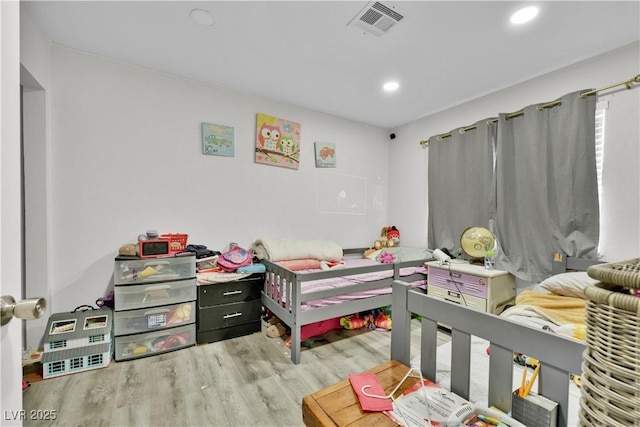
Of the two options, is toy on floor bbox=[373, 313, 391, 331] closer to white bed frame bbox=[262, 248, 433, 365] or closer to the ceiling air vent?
white bed frame bbox=[262, 248, 433, 365]

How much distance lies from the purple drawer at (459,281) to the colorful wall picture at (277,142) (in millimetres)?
1960

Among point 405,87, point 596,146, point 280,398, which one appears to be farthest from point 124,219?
point 596,146

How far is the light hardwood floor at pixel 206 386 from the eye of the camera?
146cm

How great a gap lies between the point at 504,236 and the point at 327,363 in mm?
2015

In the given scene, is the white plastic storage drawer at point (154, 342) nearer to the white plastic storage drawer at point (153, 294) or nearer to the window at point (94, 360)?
the window at point (94, 360)

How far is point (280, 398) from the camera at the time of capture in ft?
5.33

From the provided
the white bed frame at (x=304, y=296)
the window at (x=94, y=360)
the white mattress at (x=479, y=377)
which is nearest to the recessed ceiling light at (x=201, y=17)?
the white bed frame at (x=304, y=296)

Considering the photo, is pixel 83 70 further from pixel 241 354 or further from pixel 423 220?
pixel 423 220

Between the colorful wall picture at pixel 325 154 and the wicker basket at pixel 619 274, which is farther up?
the colorful wall picture at pixel 325 154

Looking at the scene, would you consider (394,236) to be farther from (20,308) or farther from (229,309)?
(20,308)

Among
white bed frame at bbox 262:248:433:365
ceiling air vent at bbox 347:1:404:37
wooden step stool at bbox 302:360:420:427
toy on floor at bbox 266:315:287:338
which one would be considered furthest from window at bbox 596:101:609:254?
toy on floor at bbox 266:315:287:338

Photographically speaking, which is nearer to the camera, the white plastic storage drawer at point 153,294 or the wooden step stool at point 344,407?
the wooden step stool at point 344,407

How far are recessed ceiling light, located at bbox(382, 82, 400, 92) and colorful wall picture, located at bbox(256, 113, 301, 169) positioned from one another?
3.47 ft

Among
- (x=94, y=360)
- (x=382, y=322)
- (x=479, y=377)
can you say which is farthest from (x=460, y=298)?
(x=94, y=360)
